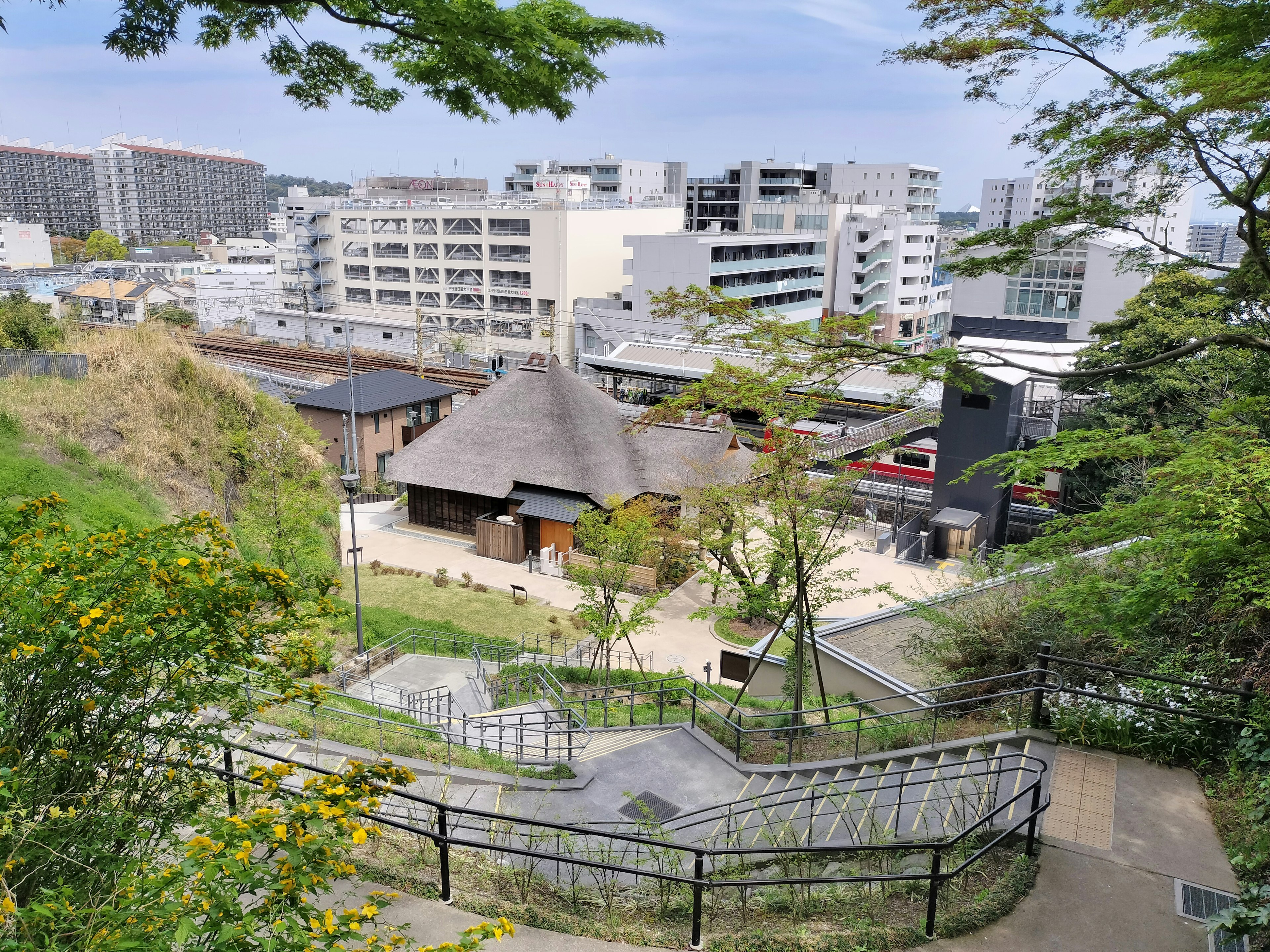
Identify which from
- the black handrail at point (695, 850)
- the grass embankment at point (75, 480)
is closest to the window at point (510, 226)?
the grass embankment at point (75, 480)

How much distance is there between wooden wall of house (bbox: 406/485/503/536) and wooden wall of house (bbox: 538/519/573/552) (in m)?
2.11

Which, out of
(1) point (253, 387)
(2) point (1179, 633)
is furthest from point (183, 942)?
(1) point (253, 387)

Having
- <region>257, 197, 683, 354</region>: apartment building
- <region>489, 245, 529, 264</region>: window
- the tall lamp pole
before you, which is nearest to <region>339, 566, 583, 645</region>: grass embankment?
the tall lamp pole

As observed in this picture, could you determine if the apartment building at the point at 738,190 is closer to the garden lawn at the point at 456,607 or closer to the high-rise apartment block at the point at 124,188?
the garden lawn at the point at 456,607

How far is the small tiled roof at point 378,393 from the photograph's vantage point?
33.3 meters

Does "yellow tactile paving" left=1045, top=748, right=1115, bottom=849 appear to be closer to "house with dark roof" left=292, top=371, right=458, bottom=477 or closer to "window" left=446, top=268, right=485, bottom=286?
"house with dark roof" left=292, top=371, right=458, bottom=477

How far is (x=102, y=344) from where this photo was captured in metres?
22.0

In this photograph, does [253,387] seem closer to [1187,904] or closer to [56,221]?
[1187,904]

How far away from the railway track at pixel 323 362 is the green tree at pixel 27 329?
2131 cm

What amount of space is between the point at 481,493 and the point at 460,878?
2104 centimetres

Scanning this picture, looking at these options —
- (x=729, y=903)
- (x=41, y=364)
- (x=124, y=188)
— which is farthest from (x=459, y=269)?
(x=124, y=188)

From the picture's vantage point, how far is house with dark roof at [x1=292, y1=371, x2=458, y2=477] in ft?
108

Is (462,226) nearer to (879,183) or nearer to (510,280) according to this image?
(510,280)

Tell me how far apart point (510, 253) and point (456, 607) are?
4362 centimetres
